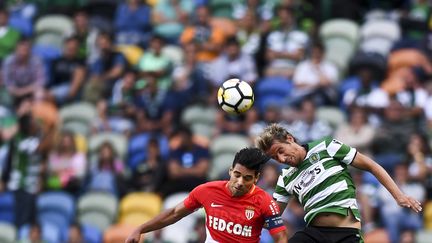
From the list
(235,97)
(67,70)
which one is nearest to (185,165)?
(67,70)

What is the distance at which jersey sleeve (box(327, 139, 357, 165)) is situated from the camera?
1063 centimetres

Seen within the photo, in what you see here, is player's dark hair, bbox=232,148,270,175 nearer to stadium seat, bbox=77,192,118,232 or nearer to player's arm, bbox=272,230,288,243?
player's arm, bbox=272,230,288,243

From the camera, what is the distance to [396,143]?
1664cm

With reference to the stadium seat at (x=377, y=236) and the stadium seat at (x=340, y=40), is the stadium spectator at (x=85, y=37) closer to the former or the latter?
the stadium seat at (x=340, y=40)

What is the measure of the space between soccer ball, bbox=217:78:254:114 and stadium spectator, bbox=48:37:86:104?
28.4ft

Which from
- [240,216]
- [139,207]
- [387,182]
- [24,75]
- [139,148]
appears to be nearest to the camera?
[240,216]

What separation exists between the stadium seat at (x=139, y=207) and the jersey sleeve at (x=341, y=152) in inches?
256

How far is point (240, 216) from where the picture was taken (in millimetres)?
10242

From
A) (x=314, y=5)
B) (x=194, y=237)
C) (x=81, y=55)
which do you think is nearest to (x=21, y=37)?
(x=81, y=55)

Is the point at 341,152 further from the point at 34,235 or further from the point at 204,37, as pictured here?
the point at 204,37

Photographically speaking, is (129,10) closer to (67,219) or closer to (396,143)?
(67,219)

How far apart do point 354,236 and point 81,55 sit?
1072 centimetres

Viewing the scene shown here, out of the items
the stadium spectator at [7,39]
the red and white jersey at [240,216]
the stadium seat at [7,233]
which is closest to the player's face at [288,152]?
the red and white jersey at [240,216]

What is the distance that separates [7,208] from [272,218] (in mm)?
8378
